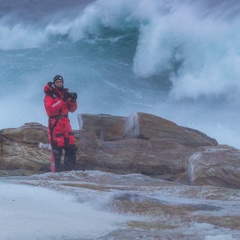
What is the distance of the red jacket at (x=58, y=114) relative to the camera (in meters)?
9.42

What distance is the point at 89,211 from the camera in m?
4.62

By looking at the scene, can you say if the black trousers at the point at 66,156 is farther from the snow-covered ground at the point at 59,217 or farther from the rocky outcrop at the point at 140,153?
the snow-covered ground at the point at 59,217

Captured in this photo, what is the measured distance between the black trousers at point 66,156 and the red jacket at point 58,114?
8cm

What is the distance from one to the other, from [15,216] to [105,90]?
27.5 m

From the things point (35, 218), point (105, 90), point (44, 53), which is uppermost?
point (44, 53)

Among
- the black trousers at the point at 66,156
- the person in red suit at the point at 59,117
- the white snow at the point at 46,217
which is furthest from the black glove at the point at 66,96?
the white snow at the point at 46,217

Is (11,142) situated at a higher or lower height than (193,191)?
higher

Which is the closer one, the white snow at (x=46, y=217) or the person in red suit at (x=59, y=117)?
the white snow at (x=46, y=217)

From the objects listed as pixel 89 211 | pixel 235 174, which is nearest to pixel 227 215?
pixel 89 211

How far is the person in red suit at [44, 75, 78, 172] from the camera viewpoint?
942cm

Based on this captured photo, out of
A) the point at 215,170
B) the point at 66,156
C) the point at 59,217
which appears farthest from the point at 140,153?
the point at 59,217

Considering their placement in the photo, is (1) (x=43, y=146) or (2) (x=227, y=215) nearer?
(2) (x=227, y=215)

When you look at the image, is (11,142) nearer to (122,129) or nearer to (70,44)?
(122,129)

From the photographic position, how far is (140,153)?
11.9 meters
